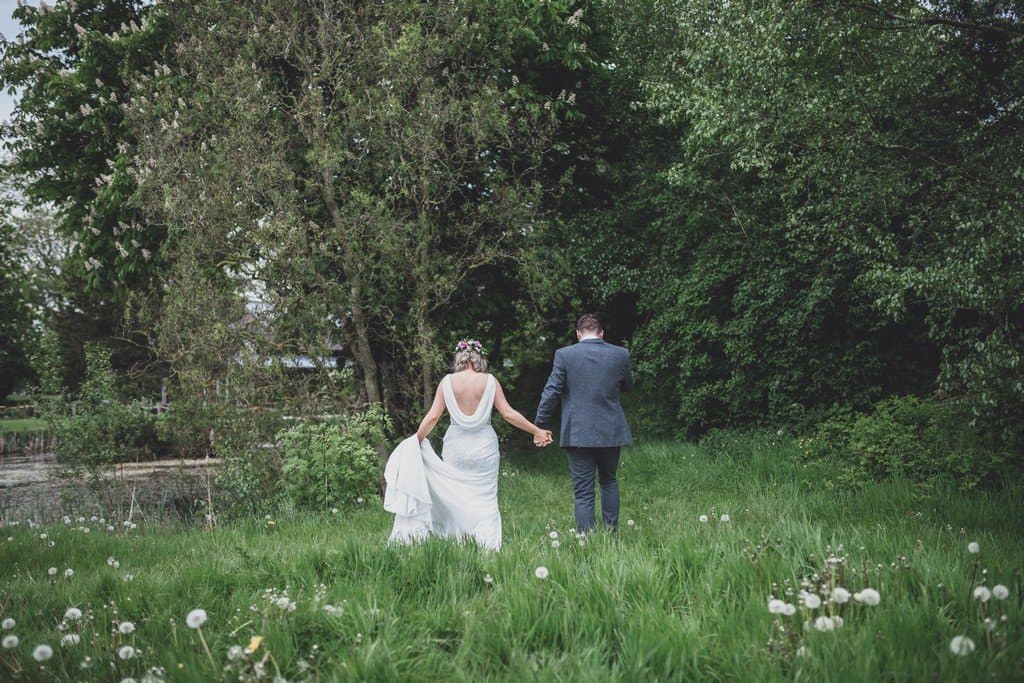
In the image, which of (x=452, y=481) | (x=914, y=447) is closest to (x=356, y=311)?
(x=452, y=481)

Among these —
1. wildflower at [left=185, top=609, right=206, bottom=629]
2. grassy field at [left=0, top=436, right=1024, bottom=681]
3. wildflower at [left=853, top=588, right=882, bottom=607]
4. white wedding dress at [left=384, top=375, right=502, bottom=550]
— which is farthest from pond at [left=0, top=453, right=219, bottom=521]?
wildflower at [left=853, top=588, right=882, bottom=607]

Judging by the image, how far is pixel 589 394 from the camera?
20.8 ft

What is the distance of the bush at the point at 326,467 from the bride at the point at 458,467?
230 centimetres

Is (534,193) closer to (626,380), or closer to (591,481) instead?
(626,380)

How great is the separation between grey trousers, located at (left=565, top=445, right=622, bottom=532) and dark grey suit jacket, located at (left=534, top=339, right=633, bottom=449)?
0.16 metres

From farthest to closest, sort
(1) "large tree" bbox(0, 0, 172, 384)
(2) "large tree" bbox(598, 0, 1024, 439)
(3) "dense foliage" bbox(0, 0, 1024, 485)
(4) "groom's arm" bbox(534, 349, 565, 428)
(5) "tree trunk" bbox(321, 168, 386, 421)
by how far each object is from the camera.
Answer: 1. (1) "large tree" bbox(0, 0, 172, 384)
2. (5) "tree trunk" bbox(321, 168, 386, 421)
3. (3) "dense foliage" bbox(0, 0, 1024, 485)
4. (2) "large tree" bbox(598, 0, 1024, 439)
5. (4) "groom's arm" bbox(534, 349, 565, 428)

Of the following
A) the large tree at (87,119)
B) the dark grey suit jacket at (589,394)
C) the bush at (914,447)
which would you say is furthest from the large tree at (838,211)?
the large tree at (87,119)

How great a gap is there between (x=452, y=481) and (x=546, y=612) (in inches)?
128

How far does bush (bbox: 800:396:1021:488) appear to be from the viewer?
25.4 feet

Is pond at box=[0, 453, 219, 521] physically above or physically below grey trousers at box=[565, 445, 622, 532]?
below

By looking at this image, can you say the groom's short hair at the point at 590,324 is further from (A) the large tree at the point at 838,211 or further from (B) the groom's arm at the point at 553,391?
(A) the large tree at the point at 838,211

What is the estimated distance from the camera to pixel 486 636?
3354mm

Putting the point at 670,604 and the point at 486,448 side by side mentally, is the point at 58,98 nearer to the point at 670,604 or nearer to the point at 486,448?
the point at 486,448

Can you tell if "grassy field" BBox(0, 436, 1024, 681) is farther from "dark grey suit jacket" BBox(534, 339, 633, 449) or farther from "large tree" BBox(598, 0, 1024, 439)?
"large tree" BBox(598, 0, 1024, 439)
